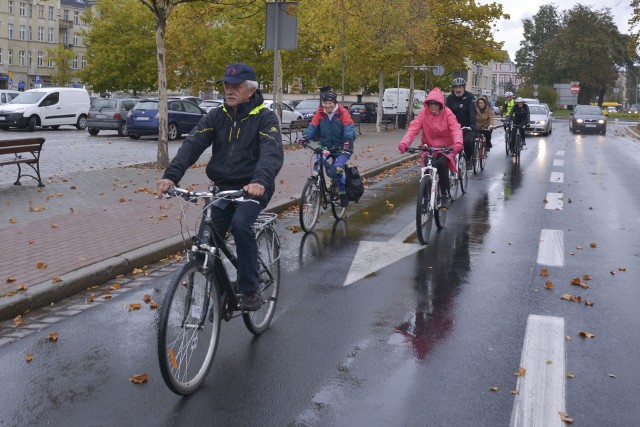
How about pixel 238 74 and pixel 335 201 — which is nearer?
pixel 238 74

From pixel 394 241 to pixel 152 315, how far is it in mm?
4087

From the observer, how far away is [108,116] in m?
31.0

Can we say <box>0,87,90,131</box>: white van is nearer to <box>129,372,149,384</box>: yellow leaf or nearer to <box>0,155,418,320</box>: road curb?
<box>0,155,418,320</box>: road curb

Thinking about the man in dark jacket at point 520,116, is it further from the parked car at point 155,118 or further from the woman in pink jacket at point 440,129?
the parked car at point 155,118

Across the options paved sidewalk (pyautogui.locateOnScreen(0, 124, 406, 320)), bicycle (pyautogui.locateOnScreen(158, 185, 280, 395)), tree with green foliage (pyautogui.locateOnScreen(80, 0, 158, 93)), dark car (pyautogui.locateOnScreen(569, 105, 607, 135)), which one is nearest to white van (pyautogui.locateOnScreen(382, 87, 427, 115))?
dark car (pyautogui.locateOnScreen(569, 105, 607, 135))

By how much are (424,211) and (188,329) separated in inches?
215

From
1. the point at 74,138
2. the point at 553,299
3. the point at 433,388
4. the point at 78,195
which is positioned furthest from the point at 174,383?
the point at 74,138

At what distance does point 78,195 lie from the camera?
1225cm

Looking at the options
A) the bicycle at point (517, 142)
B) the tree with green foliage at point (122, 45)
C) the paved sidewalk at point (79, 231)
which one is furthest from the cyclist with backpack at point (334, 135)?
the tree with green foliage at point (122, 45)

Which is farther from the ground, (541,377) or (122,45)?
(122,45)

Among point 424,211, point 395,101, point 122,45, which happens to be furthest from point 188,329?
point 122,45

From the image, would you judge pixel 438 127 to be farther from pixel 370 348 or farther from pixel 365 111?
pixel 365 111

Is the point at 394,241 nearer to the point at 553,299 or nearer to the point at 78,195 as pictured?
the point at 553,299

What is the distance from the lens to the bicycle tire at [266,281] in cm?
553
